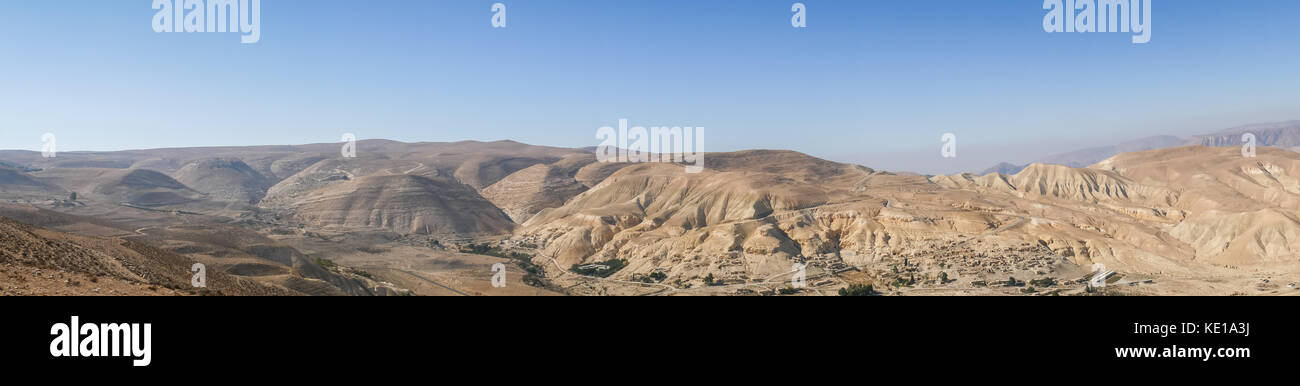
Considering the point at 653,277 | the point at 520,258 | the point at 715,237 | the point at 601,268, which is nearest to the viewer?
the point at 653,277

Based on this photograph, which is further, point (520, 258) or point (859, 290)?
point (520, 258)

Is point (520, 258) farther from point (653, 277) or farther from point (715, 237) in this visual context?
point (715, 237)

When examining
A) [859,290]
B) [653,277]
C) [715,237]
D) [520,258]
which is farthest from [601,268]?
[859,290]

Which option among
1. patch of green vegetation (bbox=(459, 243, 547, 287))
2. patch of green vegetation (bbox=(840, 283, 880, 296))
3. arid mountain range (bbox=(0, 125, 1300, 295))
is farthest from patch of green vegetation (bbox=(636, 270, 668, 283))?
patch of green vegetation (bbox=(840, 283, 880, 296))

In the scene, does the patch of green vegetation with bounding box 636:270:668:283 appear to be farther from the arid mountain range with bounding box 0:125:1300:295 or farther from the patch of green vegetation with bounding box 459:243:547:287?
the patch of green vegetation with bounding box 459:243:547:287

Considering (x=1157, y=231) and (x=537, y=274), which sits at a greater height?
(x=1157, y=231)

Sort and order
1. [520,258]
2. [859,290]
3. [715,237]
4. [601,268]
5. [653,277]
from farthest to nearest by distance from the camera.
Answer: [520,258]
[601,268]
[715,237]
[653,277]
[859,290]
